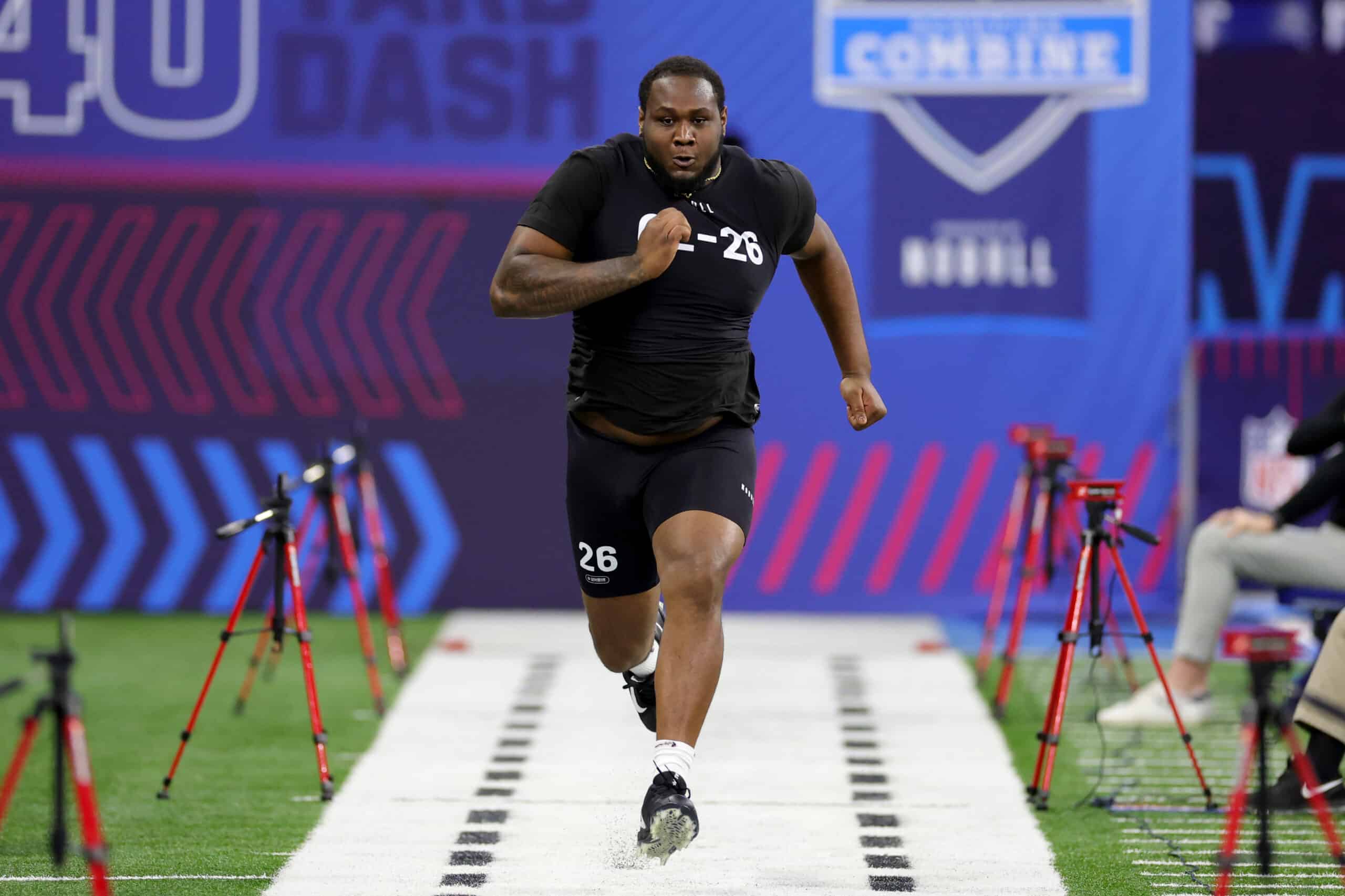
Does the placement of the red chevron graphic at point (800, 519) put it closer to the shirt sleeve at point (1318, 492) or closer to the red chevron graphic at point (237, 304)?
the red chevron graphic at point (237, 304)

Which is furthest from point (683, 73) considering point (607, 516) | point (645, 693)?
point (645, 693)

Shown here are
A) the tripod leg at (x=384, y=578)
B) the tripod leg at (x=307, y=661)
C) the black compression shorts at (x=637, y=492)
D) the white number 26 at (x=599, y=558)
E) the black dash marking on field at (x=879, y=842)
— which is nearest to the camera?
the black compression shorts at (x=637, y=492)

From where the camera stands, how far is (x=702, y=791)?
5848 mm

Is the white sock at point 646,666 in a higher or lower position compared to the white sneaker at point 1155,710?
higher

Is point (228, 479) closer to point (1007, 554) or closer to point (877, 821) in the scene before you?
point (1007, 554)

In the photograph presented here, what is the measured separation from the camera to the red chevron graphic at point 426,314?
10.0 m

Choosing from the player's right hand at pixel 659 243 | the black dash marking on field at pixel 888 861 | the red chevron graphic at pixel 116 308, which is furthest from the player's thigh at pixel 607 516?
the red chevron graphic at pixel 116 308

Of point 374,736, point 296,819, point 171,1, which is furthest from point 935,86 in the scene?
point 296,819

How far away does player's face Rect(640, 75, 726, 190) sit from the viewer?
4.57 meters

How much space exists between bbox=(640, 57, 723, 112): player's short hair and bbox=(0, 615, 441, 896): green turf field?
7.14ft

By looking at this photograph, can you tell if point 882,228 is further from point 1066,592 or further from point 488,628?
point 488,628

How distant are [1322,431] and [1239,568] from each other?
600 millimetres

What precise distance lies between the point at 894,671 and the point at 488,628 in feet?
7.58

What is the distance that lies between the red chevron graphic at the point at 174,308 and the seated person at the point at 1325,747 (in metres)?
6.40
